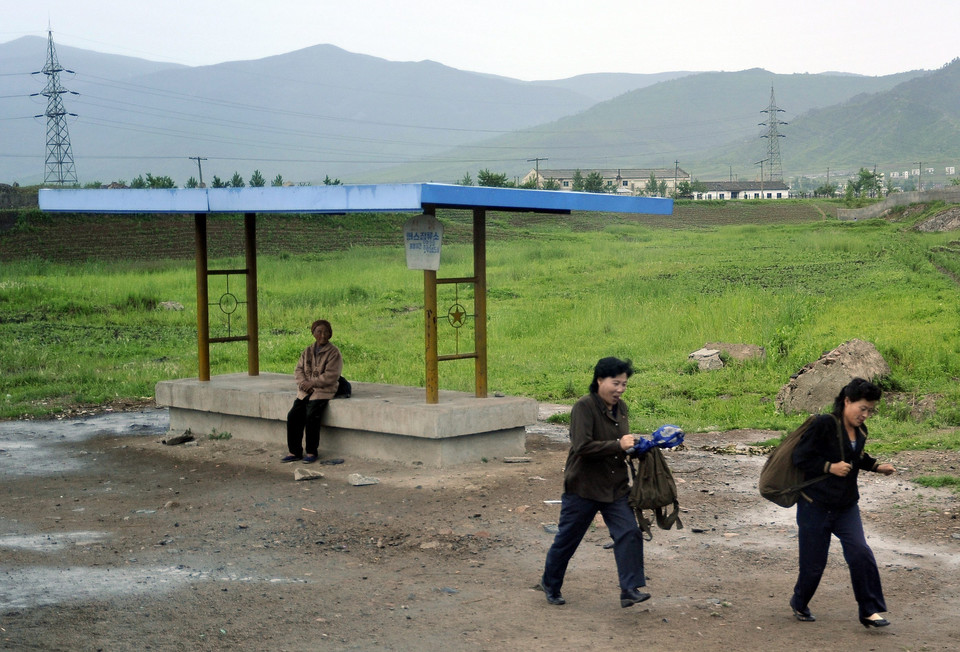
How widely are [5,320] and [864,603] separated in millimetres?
23150

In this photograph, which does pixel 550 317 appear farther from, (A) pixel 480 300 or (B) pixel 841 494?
(B) pixel 841 494

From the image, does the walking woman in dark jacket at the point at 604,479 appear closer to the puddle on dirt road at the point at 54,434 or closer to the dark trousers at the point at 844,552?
the dark trousers at the point at 844,552

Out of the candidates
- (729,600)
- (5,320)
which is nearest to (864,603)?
(729,600)

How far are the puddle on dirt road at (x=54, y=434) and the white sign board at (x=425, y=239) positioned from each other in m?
4.40

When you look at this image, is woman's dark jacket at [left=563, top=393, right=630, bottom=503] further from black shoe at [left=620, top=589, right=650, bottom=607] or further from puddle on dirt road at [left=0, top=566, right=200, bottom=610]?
puddle on dirt road at [left=0, top=566, right=200, bottom=610]

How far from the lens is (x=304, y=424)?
11.3 metres

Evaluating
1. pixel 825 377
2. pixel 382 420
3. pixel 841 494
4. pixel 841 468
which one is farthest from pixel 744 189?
pixel 841 468

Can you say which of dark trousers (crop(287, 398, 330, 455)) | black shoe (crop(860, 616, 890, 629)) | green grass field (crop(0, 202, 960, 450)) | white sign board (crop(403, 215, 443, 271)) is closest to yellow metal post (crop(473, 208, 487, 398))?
white sign board (crop(403, 215, 443, 271))

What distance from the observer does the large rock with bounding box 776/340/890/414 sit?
1319cm

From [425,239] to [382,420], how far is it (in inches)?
74.0

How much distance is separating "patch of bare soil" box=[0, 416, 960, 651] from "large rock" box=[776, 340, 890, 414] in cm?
235

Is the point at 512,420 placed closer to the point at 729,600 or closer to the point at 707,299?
the point at 729,600

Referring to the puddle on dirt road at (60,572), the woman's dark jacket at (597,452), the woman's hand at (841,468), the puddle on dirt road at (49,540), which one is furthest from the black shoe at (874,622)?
the puddle on dirt road at (49,540)

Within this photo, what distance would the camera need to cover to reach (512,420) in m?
11.0
